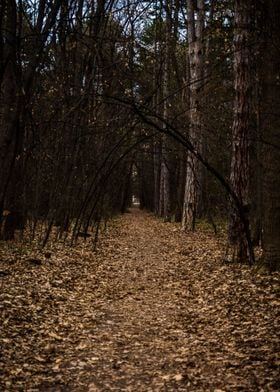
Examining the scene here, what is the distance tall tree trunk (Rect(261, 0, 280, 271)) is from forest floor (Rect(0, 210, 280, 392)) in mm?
639

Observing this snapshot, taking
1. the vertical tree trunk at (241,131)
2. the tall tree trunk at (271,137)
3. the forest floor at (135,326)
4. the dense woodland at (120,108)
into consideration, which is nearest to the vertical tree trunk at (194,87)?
the dense woodland at (120,108)

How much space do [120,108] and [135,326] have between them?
9.28 m

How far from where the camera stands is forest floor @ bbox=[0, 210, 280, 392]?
4.82 m

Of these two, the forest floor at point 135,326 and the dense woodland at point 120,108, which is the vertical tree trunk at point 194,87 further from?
the forest floor at point 135,326

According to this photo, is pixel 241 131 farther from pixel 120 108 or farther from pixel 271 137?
pixel 120 108

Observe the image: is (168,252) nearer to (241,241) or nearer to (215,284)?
(241,241)

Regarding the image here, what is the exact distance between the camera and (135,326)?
682 centimetres

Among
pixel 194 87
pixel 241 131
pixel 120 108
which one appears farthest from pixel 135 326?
pixel 194 87

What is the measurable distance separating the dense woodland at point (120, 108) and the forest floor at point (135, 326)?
1322mm

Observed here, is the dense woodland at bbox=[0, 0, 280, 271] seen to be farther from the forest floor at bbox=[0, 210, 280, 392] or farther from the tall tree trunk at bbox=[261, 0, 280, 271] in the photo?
→ the forest floor at bbox=[0, 210, 280, 392]

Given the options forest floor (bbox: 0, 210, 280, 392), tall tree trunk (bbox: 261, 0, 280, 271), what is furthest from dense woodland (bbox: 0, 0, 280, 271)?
forest floor (bbox: 0, 210, 280, 392)

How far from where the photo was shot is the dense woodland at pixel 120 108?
817cm

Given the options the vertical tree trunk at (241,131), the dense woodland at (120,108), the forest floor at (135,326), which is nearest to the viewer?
the forest floor at (135,326)

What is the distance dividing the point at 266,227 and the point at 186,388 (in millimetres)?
4643
